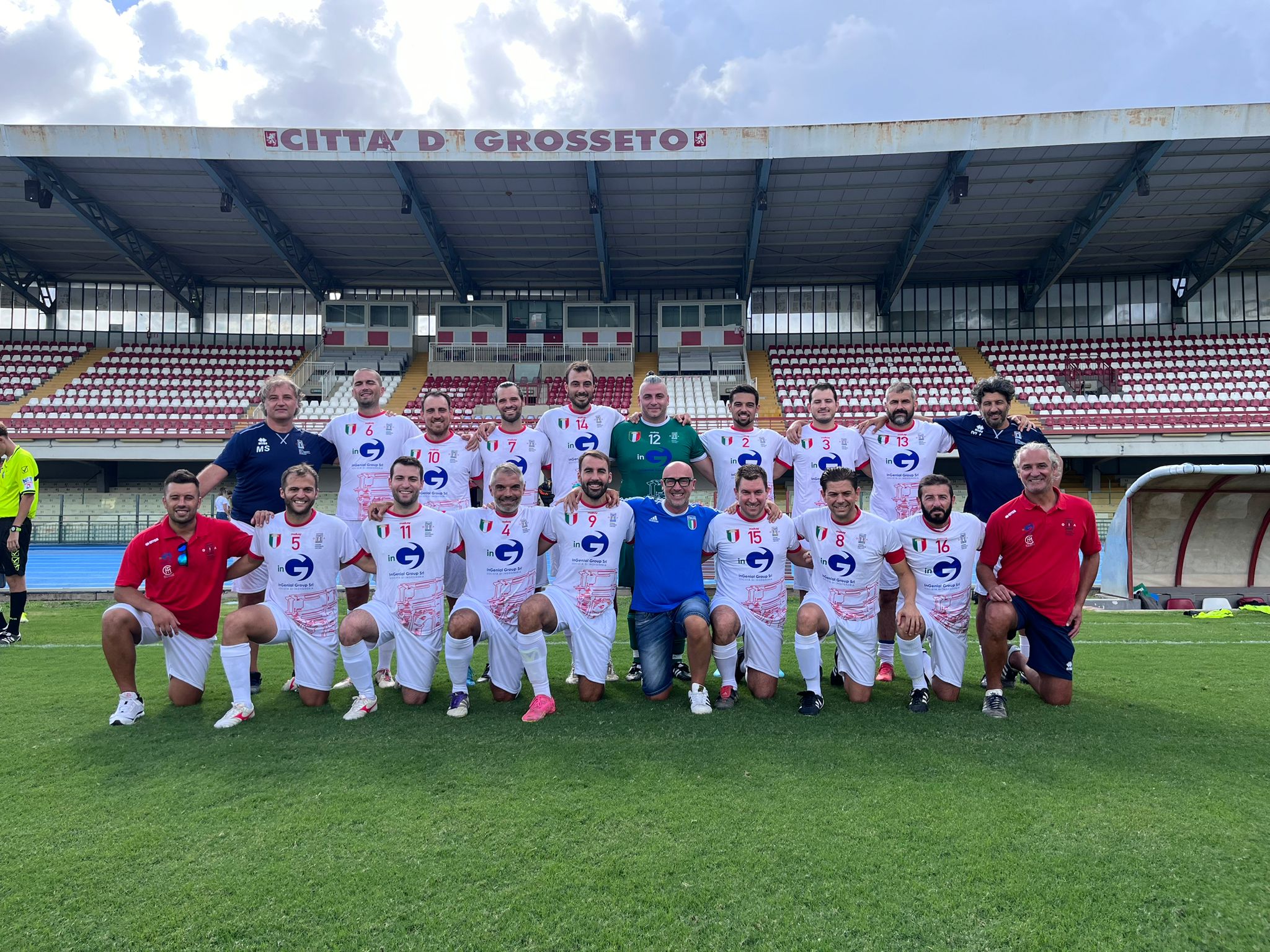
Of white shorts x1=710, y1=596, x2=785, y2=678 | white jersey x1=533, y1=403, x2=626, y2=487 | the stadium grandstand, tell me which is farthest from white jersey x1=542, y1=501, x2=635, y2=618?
the stadium grandstand

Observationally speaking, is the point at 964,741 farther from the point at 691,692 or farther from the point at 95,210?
the point at 95,210

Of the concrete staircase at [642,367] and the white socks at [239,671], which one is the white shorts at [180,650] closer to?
the white socks at [239,671]

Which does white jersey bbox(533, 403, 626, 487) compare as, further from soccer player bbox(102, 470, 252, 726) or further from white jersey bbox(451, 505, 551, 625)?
soccer player bbox(102, 470, 252, 726)

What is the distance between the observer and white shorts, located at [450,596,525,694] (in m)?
4.64

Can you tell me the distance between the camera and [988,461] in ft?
17.9

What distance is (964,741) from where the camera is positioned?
382cm

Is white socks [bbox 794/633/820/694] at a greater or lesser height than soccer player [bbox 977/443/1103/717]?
lesser

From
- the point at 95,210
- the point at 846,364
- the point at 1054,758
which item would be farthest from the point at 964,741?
the point at 95,210

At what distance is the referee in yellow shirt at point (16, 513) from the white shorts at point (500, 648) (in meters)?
5.20

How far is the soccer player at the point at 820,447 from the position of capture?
5637 millimetres

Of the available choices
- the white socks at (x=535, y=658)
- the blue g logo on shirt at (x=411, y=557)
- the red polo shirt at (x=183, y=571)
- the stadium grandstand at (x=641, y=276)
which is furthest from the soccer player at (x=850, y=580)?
the stadium grandstand at (x=641, y=276)

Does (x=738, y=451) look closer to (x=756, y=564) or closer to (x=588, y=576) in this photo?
(x=756, y=564)

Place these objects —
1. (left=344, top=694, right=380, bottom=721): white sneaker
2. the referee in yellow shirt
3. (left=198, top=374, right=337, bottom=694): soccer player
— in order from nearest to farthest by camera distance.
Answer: (left=344, top=694, right=380, bottom=721): white sneaker < (left=198, top=374, right=337, bottom=694): soccer player < the referee in yellow shirt

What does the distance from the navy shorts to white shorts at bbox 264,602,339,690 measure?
4.47 meters
